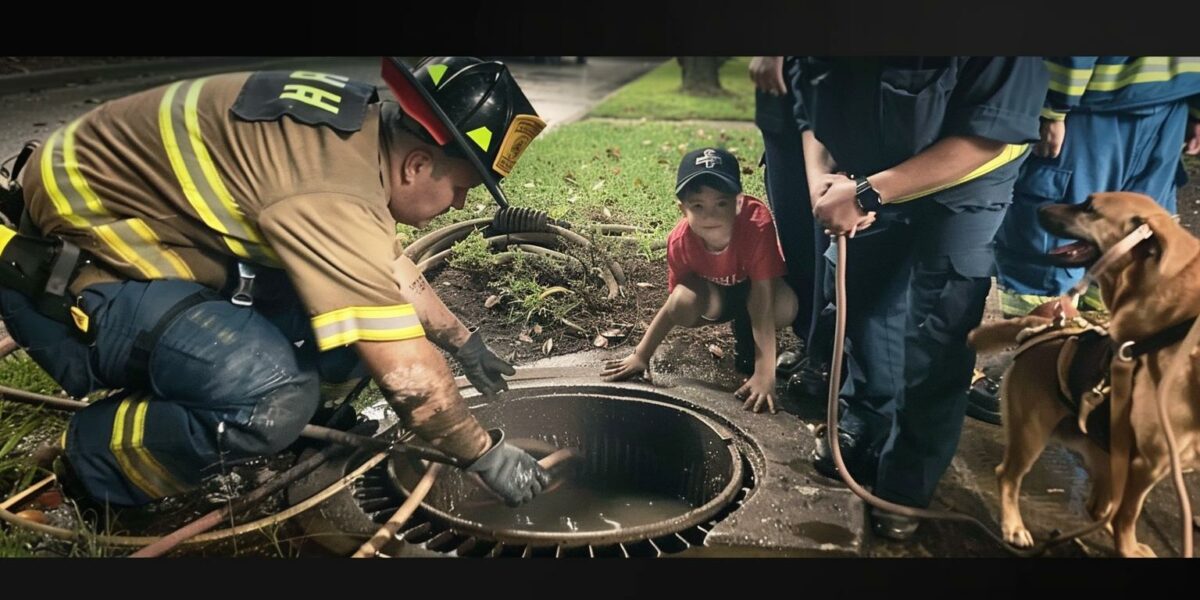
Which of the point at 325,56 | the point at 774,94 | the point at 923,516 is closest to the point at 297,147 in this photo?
the point at 325,56

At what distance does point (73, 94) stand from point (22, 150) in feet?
0.64

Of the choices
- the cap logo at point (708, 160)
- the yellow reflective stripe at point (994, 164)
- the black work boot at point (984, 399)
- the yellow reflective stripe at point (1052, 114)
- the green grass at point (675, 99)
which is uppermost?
the green grass at point (675, 99)

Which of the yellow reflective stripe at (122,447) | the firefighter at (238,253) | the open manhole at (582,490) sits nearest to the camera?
the firefighter at (238,253)

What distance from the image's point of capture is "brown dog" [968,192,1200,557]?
2254 millimetres

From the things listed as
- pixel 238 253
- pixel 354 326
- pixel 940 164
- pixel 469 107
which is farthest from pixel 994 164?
pixel 238 253

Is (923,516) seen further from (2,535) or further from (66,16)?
(66,16)

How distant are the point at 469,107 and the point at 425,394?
27.5 inches

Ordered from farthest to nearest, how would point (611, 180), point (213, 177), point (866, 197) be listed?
point (611, 180), point (866, 197), point (213, 177)

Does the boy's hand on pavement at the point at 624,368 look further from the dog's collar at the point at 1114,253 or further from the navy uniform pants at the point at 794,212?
the dog's collar at the point at 1114,253

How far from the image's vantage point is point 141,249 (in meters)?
2.22

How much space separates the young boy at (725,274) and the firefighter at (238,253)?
450 millimetres

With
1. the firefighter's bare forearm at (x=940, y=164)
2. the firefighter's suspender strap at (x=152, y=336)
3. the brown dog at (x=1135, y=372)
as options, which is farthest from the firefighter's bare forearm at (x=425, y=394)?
the brown dog at (x=1135, y=372)

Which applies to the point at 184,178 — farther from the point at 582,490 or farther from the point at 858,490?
the point at 858,490

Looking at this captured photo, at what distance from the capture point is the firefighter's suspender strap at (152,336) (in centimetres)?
221
